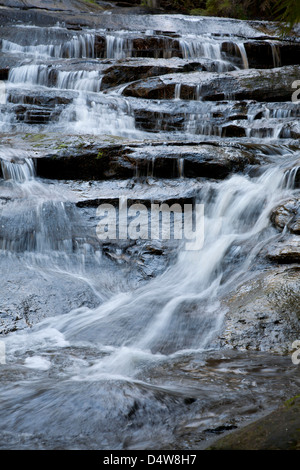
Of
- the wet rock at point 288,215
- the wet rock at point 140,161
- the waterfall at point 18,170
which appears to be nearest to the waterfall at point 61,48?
the wet rock at point 140,161

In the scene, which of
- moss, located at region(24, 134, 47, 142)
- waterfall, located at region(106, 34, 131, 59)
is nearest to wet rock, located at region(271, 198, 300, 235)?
moss, located at region(24, 134, 47, 142)

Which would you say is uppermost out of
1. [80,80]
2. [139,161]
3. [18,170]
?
[80,80]

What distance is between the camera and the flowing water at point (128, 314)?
2.41m

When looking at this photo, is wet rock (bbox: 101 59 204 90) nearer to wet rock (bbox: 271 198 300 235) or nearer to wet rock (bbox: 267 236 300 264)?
wet rock (bbox: 271 198 300 235)

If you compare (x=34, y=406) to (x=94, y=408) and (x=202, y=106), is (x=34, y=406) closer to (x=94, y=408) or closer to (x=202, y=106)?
(x=94, y=408)

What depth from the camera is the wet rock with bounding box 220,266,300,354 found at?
378 centimetres

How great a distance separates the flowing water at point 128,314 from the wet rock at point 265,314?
129mm

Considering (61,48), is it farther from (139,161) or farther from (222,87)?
(139,161)

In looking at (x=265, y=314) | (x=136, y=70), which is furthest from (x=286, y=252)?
(x=136, y=70)

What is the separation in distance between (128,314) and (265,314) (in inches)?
53.6

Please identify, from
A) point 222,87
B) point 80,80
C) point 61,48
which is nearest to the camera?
point 222,87

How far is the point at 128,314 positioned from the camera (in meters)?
4.47

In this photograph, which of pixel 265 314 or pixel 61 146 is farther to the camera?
pixel 61 146
